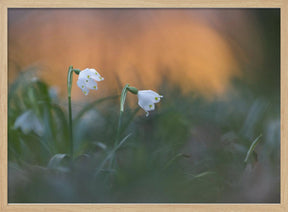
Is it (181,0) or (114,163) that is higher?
(181,0)

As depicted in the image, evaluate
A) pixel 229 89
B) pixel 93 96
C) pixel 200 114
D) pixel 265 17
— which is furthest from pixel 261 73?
pixel 93 96

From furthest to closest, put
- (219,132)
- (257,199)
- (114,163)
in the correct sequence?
(219,132)
(257,199)
(114,163)

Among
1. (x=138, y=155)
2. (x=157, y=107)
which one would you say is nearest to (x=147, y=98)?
(x=138, y=155)

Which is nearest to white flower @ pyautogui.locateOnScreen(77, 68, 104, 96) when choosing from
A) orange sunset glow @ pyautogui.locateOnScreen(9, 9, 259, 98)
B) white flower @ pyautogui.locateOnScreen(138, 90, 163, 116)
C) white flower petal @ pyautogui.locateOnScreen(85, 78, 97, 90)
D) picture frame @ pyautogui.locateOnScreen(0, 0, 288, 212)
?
white flower petal @ pyautogui.locateOnScreen(85, 78, 97, 90)

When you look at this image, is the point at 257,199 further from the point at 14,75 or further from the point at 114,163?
the point at 14,75

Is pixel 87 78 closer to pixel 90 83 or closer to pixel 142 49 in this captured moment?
pixel 90 83

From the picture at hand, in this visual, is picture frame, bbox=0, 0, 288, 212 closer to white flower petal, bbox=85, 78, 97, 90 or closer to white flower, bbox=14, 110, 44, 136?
white flower, bbox=14, 110, 44, 136
